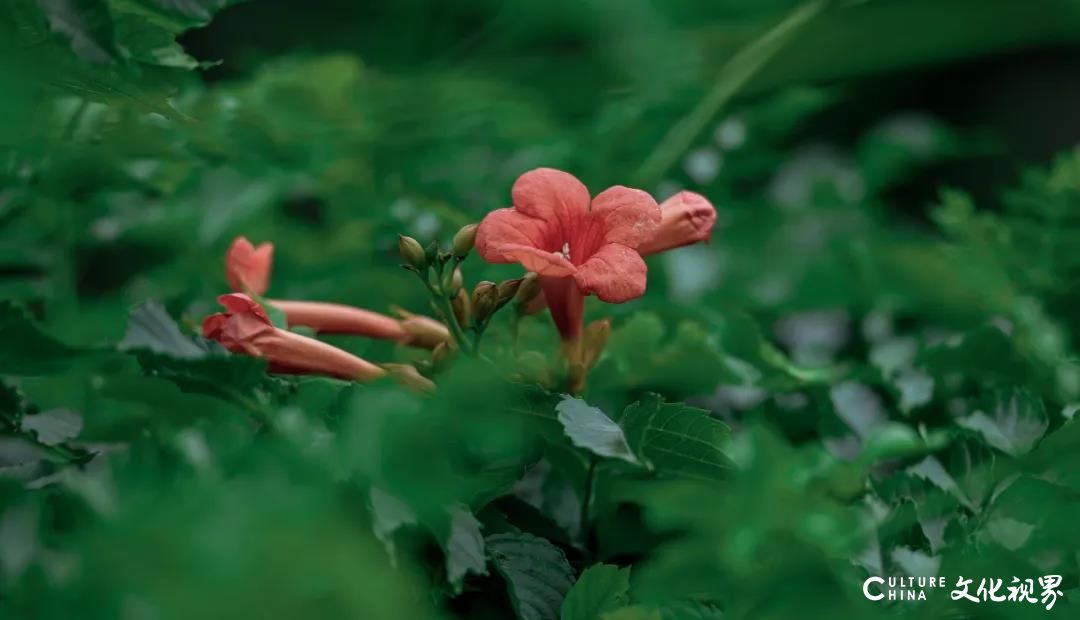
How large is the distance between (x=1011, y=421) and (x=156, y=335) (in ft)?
2.09

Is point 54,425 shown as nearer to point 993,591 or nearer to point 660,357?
point 660,357

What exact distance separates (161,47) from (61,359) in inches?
8.9

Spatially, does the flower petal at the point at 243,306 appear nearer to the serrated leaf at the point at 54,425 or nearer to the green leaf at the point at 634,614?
the serrated leaf at the point at 54,425

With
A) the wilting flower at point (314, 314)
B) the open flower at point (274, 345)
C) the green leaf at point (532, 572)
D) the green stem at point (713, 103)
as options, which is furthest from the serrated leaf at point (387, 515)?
the green stem at point (713, 103)

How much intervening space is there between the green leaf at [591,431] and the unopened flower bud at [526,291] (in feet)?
0.59

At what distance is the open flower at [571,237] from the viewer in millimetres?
758

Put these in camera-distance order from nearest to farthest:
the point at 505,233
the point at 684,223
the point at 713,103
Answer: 1. the point at 505,233
2. the point at 684,223
3. the point at 713,103

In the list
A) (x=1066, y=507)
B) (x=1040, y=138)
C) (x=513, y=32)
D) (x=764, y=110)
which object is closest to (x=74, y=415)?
(x=1066, y=507)

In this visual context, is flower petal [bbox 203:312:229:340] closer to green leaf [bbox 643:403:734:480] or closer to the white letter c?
green leaf [bbox 643:403:734:480]

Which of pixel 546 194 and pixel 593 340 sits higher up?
pixel 546 194

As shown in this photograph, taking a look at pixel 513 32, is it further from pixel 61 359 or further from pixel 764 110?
pixel 61 359

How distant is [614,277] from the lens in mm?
753

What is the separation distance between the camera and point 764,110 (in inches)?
58.1

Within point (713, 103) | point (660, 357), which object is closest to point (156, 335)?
point (660, 357)
